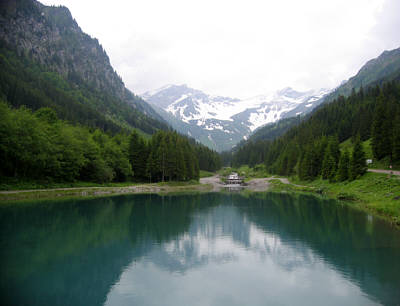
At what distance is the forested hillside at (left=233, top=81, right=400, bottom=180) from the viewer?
66.4m

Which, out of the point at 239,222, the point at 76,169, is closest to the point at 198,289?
the point at 239,222

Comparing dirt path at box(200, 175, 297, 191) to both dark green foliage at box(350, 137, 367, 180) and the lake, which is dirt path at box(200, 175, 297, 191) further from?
the lake

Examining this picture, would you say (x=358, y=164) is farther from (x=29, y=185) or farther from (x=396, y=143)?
(x=29, y=185)

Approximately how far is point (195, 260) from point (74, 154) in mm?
53657

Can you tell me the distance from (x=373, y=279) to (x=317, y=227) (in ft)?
57.0

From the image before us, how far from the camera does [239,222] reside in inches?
1566

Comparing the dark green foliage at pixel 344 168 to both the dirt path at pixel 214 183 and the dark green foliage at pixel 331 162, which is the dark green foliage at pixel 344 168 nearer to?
the dark green foliage at pixel 331 162

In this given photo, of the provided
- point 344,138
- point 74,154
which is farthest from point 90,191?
point 344,138

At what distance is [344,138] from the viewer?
120 metres

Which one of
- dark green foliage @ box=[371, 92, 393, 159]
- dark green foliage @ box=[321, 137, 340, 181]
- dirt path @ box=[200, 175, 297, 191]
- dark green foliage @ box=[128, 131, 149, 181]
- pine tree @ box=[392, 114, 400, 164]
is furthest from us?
dirt path @ box=[200, 175, 297, 191]

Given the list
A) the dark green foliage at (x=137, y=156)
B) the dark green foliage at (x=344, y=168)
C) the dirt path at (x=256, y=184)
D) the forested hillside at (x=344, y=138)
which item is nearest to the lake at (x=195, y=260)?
the dark green foliage at (x=344, y=168)

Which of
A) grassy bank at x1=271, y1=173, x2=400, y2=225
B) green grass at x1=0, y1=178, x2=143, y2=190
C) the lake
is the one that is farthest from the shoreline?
the lake

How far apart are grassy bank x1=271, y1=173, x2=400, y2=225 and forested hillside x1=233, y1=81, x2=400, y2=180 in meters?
4.09

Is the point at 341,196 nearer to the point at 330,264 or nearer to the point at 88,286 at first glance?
the point at 330,264
